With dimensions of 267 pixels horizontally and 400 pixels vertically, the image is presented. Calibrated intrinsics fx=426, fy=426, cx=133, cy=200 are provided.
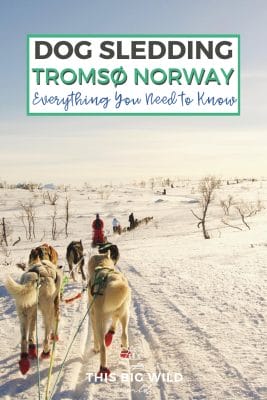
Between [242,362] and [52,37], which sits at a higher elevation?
[52,37]

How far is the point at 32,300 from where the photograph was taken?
4.35m

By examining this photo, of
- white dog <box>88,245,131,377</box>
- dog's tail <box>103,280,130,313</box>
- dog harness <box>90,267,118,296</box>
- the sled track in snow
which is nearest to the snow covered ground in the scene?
the sled track in snow

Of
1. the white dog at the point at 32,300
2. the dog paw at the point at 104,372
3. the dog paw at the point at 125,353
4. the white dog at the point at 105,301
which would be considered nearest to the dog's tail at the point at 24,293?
the white dog at the point at 32,300

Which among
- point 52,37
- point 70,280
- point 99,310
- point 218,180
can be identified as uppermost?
point 52,37

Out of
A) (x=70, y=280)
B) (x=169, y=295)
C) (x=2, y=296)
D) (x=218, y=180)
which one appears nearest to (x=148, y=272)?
(x=70, y=280)

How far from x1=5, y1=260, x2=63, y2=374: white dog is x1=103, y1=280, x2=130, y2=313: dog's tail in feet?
2.39

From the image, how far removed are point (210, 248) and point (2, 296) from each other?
8844 mm

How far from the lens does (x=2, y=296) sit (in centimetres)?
823

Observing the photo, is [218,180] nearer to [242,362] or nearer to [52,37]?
[52,37]

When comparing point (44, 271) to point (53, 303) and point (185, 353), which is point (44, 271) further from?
point (185, 353)

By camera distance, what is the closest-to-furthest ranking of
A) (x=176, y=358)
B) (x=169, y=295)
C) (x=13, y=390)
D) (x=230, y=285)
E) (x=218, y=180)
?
(x=13, y=390) → (x=176, y=358) → (x=169, y=295) → (x=230, y=285) → (x=218, y=180)

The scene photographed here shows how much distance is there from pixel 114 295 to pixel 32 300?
33.4 inches

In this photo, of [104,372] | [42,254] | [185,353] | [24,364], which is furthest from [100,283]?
[42,254]

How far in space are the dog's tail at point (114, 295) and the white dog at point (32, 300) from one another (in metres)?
0.73
